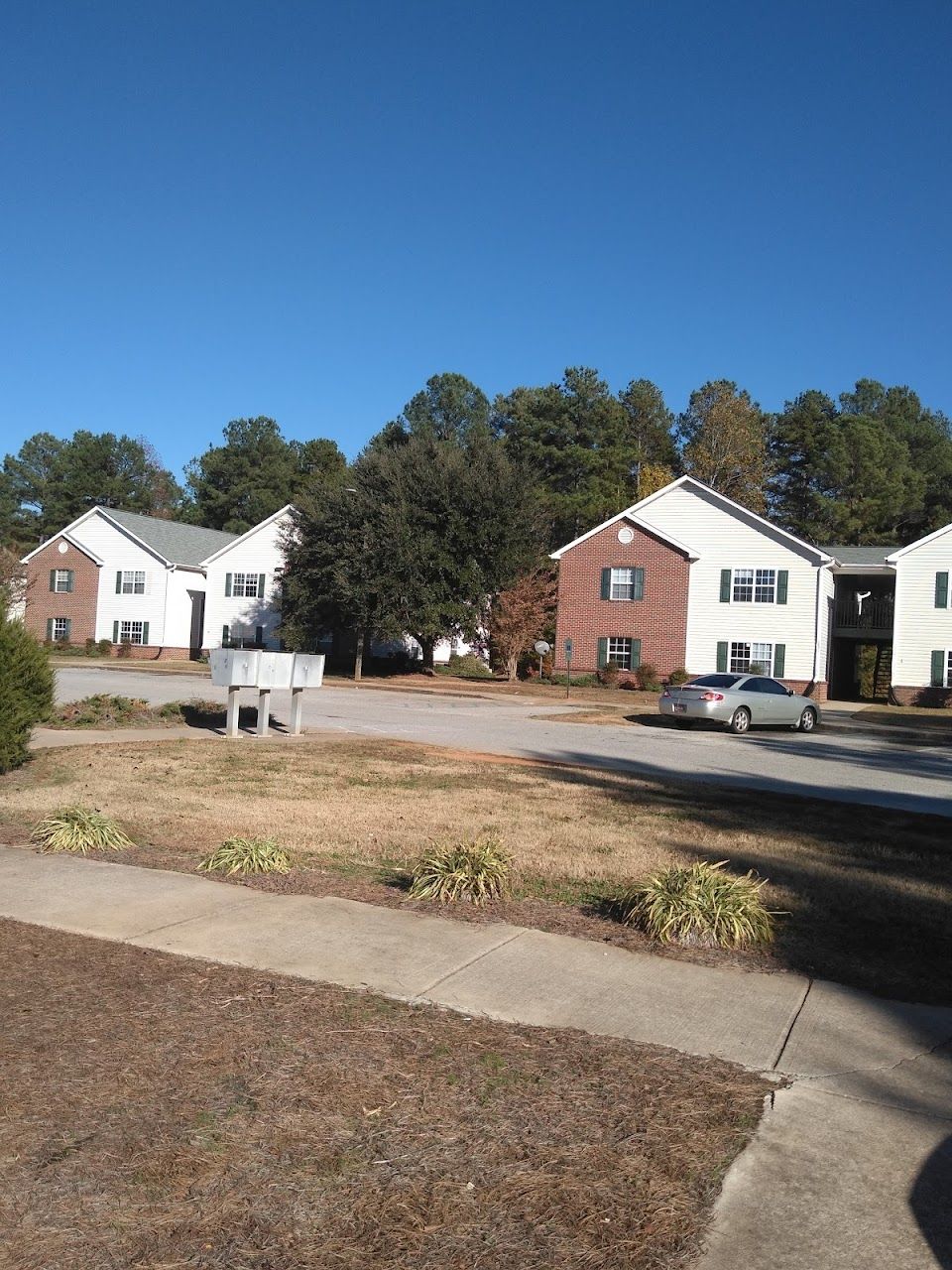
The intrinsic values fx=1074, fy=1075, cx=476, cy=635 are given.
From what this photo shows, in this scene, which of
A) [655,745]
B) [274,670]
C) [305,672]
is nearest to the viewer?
[274,670]

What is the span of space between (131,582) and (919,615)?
36.3 m

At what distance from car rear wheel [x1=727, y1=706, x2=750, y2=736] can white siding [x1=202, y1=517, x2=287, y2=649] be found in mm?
29329

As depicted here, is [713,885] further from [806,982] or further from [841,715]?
[841,715]

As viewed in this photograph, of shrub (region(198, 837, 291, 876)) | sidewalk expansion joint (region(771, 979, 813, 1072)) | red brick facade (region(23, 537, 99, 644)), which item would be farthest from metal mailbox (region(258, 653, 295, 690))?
red brick facade (region(23, 537, 99, 644))

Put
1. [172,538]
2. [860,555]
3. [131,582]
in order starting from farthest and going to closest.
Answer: [172,538], [131,582], [860,555]

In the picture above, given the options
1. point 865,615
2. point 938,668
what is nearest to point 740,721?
point 938,668

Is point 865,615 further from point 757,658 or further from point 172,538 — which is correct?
point 172,538

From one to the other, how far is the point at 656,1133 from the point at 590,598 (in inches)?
1540

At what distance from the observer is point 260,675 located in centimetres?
A: 1769

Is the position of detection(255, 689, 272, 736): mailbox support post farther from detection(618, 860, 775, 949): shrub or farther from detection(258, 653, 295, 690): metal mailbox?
detection(618, 860, 775, 949): shrub

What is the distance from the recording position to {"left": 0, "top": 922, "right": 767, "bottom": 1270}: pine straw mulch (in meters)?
3.17

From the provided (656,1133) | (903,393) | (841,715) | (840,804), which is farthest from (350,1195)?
(903,393)

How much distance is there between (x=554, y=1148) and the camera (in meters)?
3.72

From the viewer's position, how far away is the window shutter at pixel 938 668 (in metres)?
38.8
